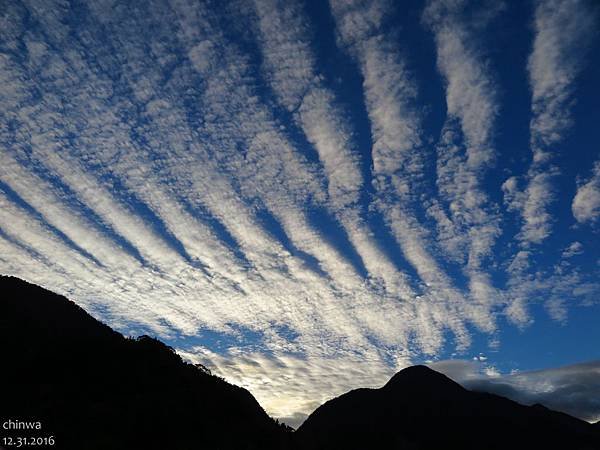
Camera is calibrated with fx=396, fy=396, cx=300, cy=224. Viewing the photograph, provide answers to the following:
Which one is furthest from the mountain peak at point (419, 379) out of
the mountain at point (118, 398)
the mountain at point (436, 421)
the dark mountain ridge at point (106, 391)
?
the mountain at point (118, 398)

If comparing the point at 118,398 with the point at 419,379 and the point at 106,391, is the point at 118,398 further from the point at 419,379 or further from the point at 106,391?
the point at 419,379

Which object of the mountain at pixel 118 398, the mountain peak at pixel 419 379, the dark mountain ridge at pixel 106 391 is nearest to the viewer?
the mountain at pixel 118 398

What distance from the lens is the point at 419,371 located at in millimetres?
188375

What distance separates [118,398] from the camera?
1105 inches

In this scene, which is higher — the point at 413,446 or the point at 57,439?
the point at 413,446

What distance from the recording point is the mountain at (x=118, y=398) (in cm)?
2392

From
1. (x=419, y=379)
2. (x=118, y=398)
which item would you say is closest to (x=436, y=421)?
(x=419, y=379)

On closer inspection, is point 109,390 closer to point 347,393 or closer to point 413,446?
point 413,446

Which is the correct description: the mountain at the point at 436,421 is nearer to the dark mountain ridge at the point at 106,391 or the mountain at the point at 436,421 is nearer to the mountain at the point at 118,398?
the dark mountain ridge at the point at 106,391

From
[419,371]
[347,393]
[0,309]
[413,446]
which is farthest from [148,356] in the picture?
[419,371]

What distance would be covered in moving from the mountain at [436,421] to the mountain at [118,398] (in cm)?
11154

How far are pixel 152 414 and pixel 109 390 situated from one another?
4.73 meters

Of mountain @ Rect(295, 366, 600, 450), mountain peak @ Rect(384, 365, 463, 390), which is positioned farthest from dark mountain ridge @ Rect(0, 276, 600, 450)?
mountain peak @ Rect(384, 365, 463, 390)

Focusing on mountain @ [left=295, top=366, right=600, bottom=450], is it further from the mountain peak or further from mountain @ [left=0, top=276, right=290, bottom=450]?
mountain @ [left=0, top=276, right=290, bottom=450]
